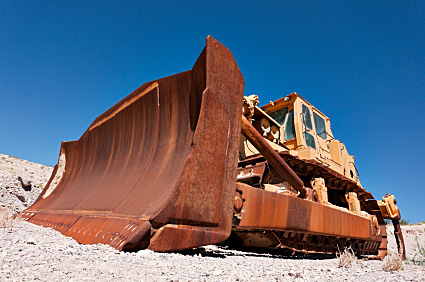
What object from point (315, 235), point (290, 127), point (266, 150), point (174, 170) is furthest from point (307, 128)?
point (174, 170)

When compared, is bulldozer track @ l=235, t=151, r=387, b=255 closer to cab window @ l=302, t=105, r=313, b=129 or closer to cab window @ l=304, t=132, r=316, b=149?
cab window @ l=304, t=132, r=316, b=149

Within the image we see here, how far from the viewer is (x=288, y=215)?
2963 millimetres

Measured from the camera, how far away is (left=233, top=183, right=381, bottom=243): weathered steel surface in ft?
8.29

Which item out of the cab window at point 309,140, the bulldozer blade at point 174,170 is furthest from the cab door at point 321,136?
the bulldozer blade at point 174,170

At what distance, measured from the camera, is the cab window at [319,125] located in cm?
633

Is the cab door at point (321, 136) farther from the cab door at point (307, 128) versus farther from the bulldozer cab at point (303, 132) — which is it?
the cab door at point (307, 128)

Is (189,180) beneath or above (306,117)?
beneath

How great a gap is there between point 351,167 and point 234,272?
6.33m

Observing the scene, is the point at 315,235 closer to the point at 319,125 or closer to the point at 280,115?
the point at 280,115

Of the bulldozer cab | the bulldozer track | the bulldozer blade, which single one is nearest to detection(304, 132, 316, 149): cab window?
the bulldozer cab

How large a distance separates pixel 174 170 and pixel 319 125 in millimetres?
5036

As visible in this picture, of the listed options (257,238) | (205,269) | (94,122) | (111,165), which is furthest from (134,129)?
(205,269)

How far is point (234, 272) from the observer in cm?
159

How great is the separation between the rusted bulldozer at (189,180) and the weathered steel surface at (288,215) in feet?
0.03
